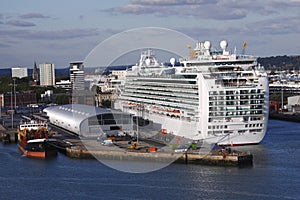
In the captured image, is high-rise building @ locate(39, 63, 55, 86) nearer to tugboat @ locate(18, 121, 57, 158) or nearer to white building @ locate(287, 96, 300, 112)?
white building @ locate(287, 96, 300, 112)

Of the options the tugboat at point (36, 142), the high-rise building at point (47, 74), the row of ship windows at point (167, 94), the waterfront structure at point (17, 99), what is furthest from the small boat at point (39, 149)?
the high-rise building at point (47, 74)

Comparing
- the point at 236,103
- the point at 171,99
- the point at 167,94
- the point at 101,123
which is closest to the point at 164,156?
the point at 236,103

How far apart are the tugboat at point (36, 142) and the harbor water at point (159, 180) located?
86 cm

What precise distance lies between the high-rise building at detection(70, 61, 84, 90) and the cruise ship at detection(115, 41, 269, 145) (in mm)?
29554

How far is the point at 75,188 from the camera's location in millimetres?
13914

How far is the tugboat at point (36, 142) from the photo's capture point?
1903cm

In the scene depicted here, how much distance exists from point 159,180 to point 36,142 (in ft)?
20.5

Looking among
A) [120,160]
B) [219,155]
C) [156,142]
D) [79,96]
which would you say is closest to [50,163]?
[120,160]

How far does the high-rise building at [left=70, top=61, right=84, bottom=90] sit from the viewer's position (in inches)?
2055

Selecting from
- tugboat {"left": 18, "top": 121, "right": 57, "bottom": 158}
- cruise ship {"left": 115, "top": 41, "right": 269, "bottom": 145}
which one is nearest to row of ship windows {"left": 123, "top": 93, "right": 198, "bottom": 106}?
cruise ship {"left": 115, "top": 41, "right": 269, "bottom": 145}

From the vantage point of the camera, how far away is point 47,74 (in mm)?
72062

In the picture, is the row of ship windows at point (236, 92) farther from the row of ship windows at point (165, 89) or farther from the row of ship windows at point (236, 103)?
the row of ship windows at point (165, 89)

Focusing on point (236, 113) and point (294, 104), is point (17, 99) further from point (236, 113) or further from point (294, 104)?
point (236, 113)

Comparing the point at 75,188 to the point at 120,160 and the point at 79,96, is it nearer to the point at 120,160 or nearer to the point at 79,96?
the point at 120,160
